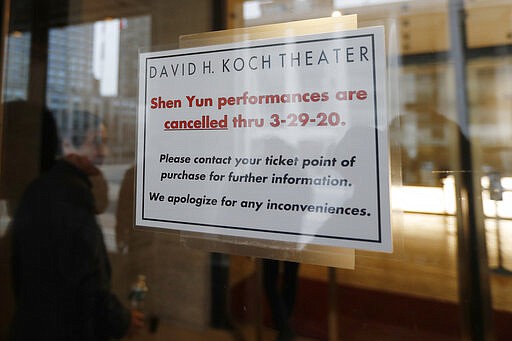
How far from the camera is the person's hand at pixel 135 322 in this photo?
750 millimetres

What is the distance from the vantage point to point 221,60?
0.57 m

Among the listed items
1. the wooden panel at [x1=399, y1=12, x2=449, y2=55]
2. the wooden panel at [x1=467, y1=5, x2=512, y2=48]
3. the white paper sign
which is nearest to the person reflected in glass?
the white paper sign

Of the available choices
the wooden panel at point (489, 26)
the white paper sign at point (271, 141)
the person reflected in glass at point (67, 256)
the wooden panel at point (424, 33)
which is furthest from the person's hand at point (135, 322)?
the wooden panel at point (489, 26)

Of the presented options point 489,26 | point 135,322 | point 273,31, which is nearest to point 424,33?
point 489,26

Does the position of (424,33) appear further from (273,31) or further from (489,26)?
(273,31)

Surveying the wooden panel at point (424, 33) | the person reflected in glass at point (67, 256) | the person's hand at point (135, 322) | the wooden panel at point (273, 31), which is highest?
the wooden panel at point (424, 33)

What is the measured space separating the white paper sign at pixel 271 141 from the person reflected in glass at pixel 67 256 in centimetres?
28

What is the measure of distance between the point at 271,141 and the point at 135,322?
565 mm

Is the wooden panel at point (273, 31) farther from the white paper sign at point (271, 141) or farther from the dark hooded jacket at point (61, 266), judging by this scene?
the dark hooded jacket at point (61, 266)

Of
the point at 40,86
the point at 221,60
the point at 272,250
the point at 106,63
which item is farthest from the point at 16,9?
the point at 272,250

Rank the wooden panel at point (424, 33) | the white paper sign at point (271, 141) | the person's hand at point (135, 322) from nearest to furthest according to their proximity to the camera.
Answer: the white paper sign at point (271, 141) → the wooden panel at point (424, 33) → the person's hand at point (135, 322)

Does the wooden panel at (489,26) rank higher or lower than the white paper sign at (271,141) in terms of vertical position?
higher

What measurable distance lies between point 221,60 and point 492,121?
0.65m

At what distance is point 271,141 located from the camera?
20.8 inches
